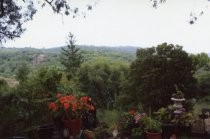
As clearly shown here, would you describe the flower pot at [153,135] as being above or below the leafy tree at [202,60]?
below

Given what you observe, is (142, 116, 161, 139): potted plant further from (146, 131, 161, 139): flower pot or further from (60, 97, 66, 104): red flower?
(60, 97, 66, 104): red flower

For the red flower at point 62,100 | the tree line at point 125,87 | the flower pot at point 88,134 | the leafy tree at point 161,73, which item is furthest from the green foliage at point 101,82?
the red flower at point 62,100

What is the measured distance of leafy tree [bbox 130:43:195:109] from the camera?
9062 millimetres

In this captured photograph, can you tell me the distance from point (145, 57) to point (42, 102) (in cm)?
285

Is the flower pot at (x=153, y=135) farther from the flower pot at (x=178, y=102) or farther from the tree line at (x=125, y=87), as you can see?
the tree line at (x=125, y=87)

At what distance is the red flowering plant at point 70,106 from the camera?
7629mm

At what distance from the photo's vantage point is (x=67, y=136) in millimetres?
7930

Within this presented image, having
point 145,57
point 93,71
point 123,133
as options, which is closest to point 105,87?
point 93,71

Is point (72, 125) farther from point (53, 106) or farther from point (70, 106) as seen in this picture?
point (53, 106)

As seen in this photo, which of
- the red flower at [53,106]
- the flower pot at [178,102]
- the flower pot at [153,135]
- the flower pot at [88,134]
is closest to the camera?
the flower pot at [153,135]

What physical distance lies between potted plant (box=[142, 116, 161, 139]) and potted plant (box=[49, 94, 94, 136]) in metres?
1.18

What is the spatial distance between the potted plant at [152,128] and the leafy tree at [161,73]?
1668mm

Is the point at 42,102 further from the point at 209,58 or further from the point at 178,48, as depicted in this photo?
the point at 209,58

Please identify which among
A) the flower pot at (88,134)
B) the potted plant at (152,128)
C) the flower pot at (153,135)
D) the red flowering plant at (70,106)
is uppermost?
the red flowering plant at (70,106)
